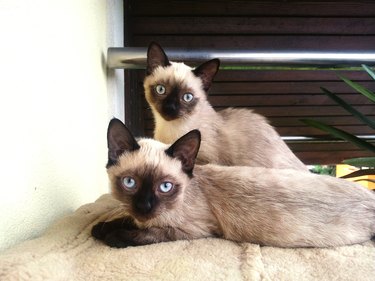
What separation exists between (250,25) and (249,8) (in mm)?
99

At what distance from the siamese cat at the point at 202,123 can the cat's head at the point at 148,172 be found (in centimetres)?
37

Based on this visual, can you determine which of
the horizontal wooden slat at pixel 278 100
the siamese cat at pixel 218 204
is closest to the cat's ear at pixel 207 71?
the siamese cat at pixel 218 204

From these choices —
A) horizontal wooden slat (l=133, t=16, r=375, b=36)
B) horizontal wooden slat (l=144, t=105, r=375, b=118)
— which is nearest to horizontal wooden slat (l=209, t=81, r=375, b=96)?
horizontal wooden slat (l=144, t=105, r=375, b=118)

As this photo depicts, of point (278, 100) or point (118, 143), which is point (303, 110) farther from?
point (118, 143)

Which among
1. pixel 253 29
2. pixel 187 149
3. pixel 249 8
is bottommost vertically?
pixel 187 149

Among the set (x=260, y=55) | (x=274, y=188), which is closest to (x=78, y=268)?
Answer: (x=274, y=188)

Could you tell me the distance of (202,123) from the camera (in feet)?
5.70

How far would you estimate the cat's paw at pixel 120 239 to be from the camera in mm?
1139

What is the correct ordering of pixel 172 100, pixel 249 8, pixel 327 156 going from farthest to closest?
1. pixel 327 156
2. pixel 249 8
3. pixel 172 100

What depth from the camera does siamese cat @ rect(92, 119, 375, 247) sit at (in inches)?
46.4

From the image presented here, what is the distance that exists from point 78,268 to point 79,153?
27.3 inches

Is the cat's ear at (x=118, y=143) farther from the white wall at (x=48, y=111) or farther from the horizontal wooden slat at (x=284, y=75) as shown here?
the horizontal wooden slat at (x=284, y=75)

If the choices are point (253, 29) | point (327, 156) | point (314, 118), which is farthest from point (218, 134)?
point (327, 156)

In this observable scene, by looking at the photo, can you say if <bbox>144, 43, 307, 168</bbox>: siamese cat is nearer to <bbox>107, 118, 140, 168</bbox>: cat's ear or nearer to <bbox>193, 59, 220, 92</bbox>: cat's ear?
<bbox>193, 59, 220, 92</bbox>: cat's ear
